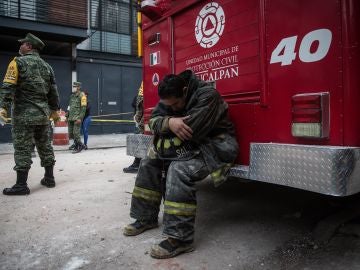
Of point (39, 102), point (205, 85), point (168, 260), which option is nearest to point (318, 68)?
point (205, 85)

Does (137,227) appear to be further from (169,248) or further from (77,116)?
(77,116)

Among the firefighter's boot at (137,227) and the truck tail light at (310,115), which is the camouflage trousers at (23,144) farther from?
the truck tail light at (310,115)

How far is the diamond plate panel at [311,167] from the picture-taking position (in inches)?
80.0

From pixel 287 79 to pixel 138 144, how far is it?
1.98 meters

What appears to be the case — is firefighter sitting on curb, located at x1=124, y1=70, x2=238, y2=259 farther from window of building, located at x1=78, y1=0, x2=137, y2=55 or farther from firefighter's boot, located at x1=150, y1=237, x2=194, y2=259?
window of building, located at x1=78, y1=0, x2=137, y2=55

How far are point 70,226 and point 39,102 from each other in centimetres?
209

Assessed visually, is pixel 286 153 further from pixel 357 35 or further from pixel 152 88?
pixel 152 88

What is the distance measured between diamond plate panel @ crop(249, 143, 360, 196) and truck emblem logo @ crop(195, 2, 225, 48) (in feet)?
3.88

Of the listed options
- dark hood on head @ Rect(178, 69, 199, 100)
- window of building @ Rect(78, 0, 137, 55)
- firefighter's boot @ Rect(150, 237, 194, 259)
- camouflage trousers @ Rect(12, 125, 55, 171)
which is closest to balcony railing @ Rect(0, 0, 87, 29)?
window of building @ Rect(78, 0, 137, 55)

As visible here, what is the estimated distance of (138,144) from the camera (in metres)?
3.96

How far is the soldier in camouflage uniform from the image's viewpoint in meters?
4.40

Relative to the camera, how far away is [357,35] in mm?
2125

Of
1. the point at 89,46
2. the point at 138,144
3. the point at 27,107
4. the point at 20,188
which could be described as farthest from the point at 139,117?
the point at 89,46

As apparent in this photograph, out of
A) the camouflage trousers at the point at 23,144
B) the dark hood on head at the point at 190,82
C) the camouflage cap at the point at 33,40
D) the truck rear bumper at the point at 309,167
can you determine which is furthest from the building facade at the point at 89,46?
the truck rear bumper at the point at 309,167
